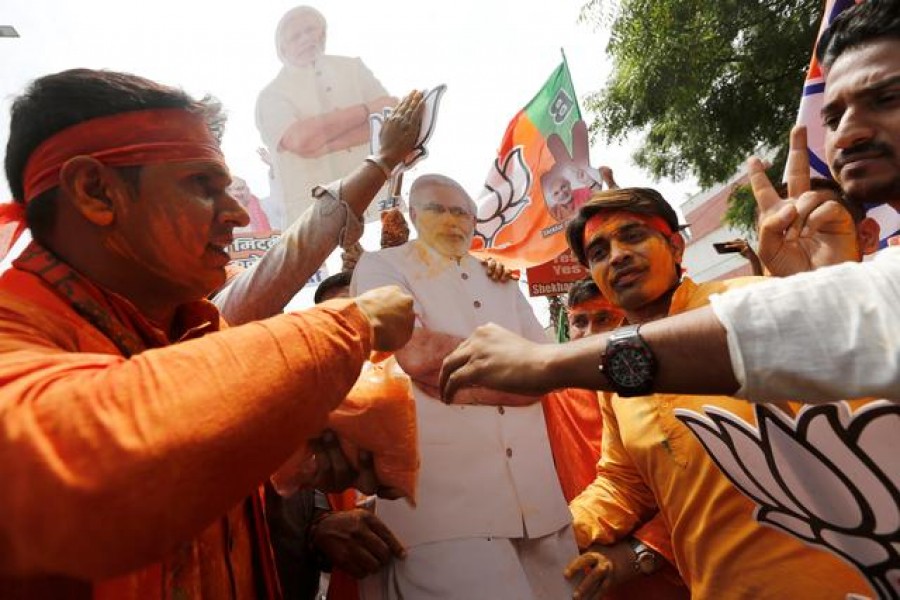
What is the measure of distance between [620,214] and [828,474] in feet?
4.89

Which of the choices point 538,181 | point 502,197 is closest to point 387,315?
point 502,197

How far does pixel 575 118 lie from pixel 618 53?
183 cm

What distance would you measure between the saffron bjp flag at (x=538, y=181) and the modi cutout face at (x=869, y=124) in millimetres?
3143

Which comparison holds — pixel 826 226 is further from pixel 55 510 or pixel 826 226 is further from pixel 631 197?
pixel 55 510

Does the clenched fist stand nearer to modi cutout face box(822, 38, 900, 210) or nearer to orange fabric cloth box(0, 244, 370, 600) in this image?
orange fabric cloth box(0, 244, 370, 600)

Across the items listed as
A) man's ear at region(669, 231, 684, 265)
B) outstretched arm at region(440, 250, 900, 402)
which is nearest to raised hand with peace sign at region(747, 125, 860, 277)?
man's ear at region(669, 231, 684, 265)

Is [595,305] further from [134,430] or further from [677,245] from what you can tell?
[134,430]

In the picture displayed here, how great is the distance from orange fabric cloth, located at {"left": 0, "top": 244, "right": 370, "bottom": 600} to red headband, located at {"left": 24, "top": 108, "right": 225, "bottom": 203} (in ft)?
0.90

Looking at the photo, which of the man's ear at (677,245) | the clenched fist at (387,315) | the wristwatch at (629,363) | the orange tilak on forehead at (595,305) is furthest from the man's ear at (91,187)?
the orange tilak on forehead at (595,305)

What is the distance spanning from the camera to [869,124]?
1652 millimetres

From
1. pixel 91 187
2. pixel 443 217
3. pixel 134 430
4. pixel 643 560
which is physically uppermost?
pixel 91 187

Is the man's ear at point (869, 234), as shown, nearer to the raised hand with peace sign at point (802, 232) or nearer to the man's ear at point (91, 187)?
the raised hand with peace sign at point (802, 232)

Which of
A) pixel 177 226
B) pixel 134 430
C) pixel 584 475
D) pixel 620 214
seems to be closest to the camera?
pixel 134 430

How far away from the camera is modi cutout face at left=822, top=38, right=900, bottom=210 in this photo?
1628mm
